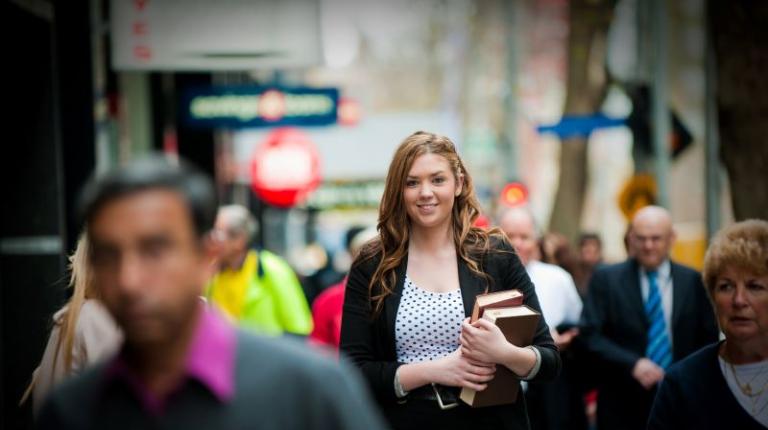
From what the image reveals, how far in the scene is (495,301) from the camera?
3.97 m

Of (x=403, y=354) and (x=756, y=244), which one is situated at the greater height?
(x=756, y=244)

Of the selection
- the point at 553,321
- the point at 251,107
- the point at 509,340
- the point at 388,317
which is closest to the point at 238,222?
the point at 553,321

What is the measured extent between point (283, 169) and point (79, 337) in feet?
45.6

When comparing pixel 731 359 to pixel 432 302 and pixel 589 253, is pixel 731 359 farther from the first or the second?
pixel 589 253

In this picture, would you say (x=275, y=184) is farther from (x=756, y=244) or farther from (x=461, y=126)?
(x=461, y=126)

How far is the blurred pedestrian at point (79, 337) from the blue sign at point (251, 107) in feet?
33.1

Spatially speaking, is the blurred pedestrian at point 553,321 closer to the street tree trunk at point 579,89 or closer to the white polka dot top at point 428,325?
the white polka dot top at point 428,325

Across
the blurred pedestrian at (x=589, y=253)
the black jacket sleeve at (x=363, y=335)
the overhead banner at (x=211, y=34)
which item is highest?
the overhead banner at (x=211, y=34)

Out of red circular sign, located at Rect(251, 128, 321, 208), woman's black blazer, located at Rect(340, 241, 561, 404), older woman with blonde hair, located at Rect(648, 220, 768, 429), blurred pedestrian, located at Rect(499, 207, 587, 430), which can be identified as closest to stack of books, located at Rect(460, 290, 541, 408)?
woman's black blazer, located at Rect(340, 241, 561, 404)

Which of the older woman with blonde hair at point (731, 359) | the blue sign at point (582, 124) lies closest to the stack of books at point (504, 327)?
the older woman with blonde hair at point (731, 359)

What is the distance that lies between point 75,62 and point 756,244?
5861 millimetres

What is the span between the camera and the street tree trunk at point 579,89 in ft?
65.8

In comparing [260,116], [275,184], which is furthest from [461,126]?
[260,116]

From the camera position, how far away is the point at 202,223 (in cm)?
210
